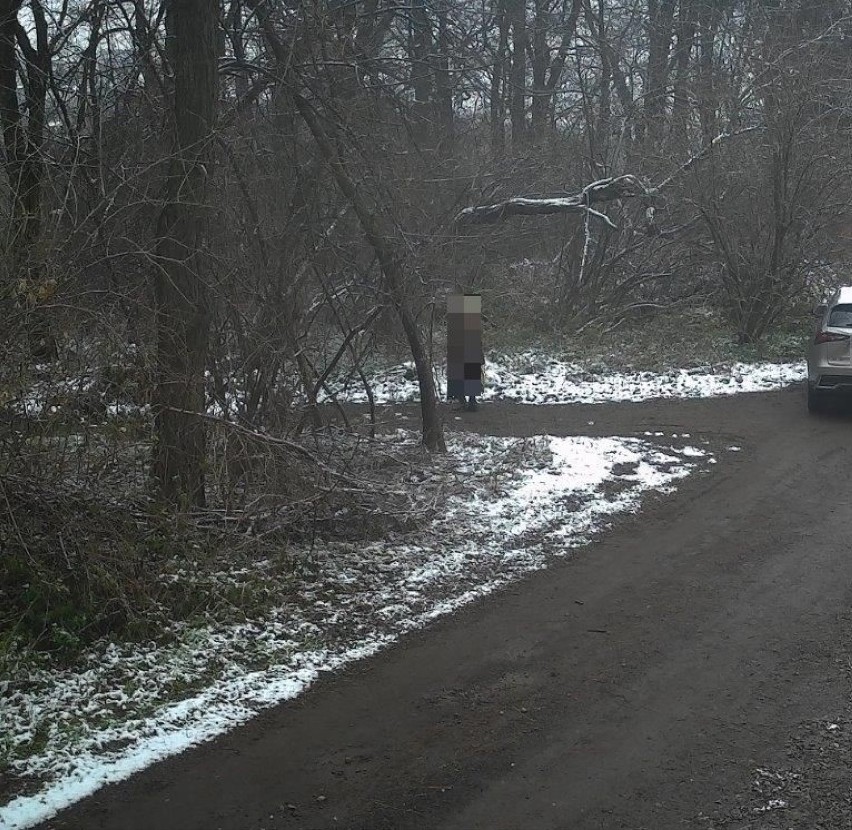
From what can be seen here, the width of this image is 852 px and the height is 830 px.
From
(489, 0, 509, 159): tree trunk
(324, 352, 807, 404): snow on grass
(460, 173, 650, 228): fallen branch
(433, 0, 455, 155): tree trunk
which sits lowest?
(324, 352, 807, 404): snow on grass

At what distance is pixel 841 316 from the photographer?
13.3 meters

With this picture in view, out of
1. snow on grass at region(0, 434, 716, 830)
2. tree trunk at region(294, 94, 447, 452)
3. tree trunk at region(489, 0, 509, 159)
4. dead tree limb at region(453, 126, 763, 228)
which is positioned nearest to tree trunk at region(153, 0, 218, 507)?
snow on grass at region(0, 434, 716, 830)

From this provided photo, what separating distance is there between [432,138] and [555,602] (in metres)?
9.72

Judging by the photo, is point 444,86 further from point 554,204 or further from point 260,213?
point 554,204

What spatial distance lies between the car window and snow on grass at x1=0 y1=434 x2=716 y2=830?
172 inches

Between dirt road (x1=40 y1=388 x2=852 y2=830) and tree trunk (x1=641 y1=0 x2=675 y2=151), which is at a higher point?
tree trunk (x1=641 y1=0 x2=675 y2=151)

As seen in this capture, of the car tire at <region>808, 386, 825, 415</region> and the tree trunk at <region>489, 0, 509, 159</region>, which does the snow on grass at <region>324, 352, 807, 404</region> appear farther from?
the tree trunk at <region>489, 0, 509, 159</region>

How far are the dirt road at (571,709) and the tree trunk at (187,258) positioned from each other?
238 centimetres

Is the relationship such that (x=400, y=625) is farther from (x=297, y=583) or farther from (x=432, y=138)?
(x=432, y=138)

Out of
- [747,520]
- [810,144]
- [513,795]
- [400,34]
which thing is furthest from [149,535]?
[810,144]

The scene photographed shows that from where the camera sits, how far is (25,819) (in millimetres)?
4438

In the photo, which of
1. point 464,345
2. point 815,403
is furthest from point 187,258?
point 815,403

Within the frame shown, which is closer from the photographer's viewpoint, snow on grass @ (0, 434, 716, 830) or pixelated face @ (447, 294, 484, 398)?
snow on grass @ (0, 434, 716, 830)

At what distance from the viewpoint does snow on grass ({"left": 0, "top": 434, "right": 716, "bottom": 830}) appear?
5.05 meters
